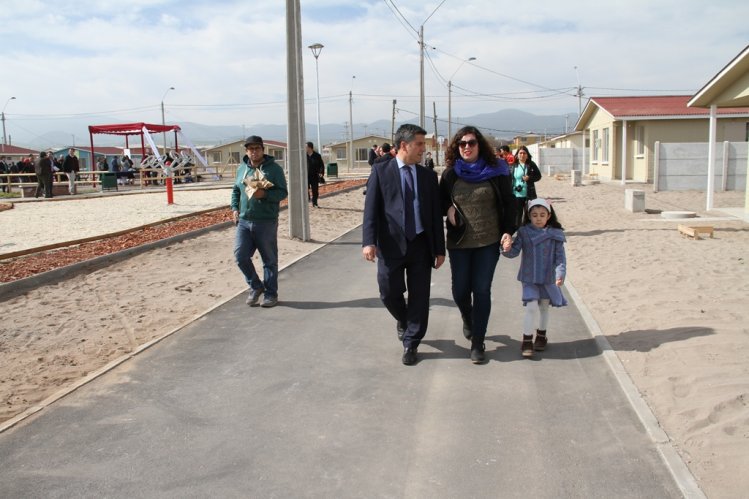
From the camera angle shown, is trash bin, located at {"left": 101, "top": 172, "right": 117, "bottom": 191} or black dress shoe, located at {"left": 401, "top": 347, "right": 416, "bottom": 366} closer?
black dress shoe, located at {"left": 401, "top": 347, "right": 416, "bottom": 366}

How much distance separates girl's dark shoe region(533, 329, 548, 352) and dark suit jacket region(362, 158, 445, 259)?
111cm

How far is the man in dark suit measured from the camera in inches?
203

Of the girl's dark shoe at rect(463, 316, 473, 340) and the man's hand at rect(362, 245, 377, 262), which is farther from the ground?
the man's hand at rect(362, 245, 377, 262)

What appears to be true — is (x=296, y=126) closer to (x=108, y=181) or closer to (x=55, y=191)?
(x=55, y=191)

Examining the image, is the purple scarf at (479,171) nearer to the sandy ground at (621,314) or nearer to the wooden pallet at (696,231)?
the sandy ground at (621,314)

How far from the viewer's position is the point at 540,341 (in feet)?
18.4

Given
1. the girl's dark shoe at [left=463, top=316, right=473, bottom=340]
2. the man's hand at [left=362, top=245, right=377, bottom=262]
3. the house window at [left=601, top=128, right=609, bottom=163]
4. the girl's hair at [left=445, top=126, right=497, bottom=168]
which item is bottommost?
the girl's dark shoe at [left=463, top=316, right=473, bottom=340]

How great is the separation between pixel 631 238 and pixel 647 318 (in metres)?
5.95

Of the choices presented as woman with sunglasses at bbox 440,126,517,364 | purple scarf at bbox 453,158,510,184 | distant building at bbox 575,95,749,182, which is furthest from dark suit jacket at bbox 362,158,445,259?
distant building at bbox 575,95,749,182

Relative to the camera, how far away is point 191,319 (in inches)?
267

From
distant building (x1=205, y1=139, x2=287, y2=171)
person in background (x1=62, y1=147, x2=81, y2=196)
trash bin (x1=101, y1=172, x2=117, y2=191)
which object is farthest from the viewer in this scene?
distant building (x1=205, y1=139, x2=287, y2=171)

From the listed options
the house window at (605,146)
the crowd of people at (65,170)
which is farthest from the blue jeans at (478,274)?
the house window at (605,146)

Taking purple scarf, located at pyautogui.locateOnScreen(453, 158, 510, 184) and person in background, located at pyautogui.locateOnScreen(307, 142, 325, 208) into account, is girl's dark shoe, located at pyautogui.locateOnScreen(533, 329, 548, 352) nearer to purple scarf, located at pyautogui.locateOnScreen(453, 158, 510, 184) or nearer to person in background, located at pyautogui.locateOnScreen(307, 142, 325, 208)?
purple scarf, located at pyautogui.locateOnScreen(453, 158, 510, 184)

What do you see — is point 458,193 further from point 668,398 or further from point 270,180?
point 270,180
